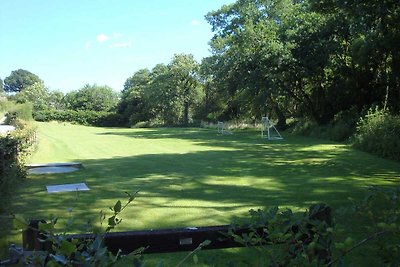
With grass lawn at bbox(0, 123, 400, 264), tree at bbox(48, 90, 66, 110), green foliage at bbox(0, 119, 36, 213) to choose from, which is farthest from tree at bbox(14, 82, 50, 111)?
green foliage at bbox(0, 119, 36, 213)

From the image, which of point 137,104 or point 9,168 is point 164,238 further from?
point 137,104

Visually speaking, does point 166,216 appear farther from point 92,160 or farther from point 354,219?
point 92,160

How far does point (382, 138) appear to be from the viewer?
15.5 meters

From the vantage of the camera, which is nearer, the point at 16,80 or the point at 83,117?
the point at 83,117

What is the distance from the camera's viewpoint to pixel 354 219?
6.58 meters

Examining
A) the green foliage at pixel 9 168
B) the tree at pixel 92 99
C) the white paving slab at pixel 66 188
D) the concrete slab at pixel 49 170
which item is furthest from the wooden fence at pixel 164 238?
the tree at pixel 92 99

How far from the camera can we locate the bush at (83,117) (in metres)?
66.6

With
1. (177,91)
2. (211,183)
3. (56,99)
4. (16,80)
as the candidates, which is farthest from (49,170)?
(16,80)

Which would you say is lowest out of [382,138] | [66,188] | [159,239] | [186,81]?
[66,188]

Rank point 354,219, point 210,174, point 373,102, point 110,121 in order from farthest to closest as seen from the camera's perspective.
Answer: point 110,121, point 373,102, point 210,174, point 354,219

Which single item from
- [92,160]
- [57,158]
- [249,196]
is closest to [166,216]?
[249,196]

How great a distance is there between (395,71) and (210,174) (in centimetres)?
1320

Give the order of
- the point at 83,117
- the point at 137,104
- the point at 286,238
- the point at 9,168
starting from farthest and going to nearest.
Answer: the point at 83,117
the point at 137,104
the point at 9,168
the point at 286,238

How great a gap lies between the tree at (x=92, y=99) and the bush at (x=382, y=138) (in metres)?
62.3
